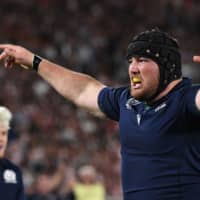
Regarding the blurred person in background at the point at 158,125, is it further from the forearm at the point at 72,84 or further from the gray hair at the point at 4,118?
the gray hair at the point at 4,118

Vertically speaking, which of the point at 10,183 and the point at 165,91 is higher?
the point at 165,91

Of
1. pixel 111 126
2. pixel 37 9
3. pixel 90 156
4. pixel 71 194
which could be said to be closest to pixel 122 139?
pixel 71 194

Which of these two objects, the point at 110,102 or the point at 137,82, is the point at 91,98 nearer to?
the point at 110,102

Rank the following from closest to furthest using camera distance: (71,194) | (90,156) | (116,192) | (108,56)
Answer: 1. (71,194)
2. (116,192)
3. (90,156)
4. (108,56)

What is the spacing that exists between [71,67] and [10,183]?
→ 9.40m

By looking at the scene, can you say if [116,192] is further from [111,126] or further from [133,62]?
[133,62]

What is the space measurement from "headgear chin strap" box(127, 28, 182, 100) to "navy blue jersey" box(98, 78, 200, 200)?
8 cm

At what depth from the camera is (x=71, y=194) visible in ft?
30.7

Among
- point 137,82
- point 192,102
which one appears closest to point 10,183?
point 137,82

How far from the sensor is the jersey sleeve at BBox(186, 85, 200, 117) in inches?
156

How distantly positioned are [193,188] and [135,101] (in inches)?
24.3

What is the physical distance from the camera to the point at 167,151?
4043mm

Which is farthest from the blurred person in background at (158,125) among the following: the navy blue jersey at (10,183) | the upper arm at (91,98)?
the navy blue jersey at (10,183)

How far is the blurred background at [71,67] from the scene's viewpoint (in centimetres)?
1128
